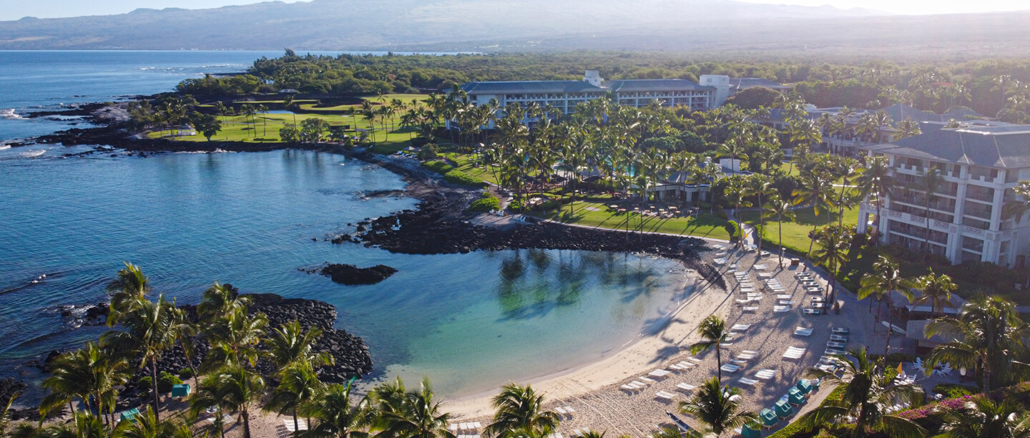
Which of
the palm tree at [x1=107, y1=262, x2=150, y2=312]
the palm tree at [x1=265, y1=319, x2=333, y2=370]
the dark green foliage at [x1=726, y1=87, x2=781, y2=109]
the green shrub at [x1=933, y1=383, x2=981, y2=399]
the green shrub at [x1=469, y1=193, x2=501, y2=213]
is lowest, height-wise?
the green shrub at [x1=933, y1=383, x2=981, y2=399]

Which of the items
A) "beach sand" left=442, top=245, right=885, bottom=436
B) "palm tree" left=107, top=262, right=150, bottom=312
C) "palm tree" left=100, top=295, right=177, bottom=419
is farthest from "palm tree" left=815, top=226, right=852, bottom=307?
"palm tree" left=107, top=262, right=150, bottom=312

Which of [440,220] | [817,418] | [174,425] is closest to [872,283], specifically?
[817,418]

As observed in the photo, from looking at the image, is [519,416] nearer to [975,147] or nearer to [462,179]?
[975,147]

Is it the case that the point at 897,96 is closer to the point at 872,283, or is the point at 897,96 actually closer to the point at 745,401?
the point at 872,283

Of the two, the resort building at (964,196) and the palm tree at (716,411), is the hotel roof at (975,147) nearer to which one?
the resort building at (964,196)

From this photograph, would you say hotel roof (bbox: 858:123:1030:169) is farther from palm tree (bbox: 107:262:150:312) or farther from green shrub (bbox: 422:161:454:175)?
green shrub (bbox: 422:161:454:175)
